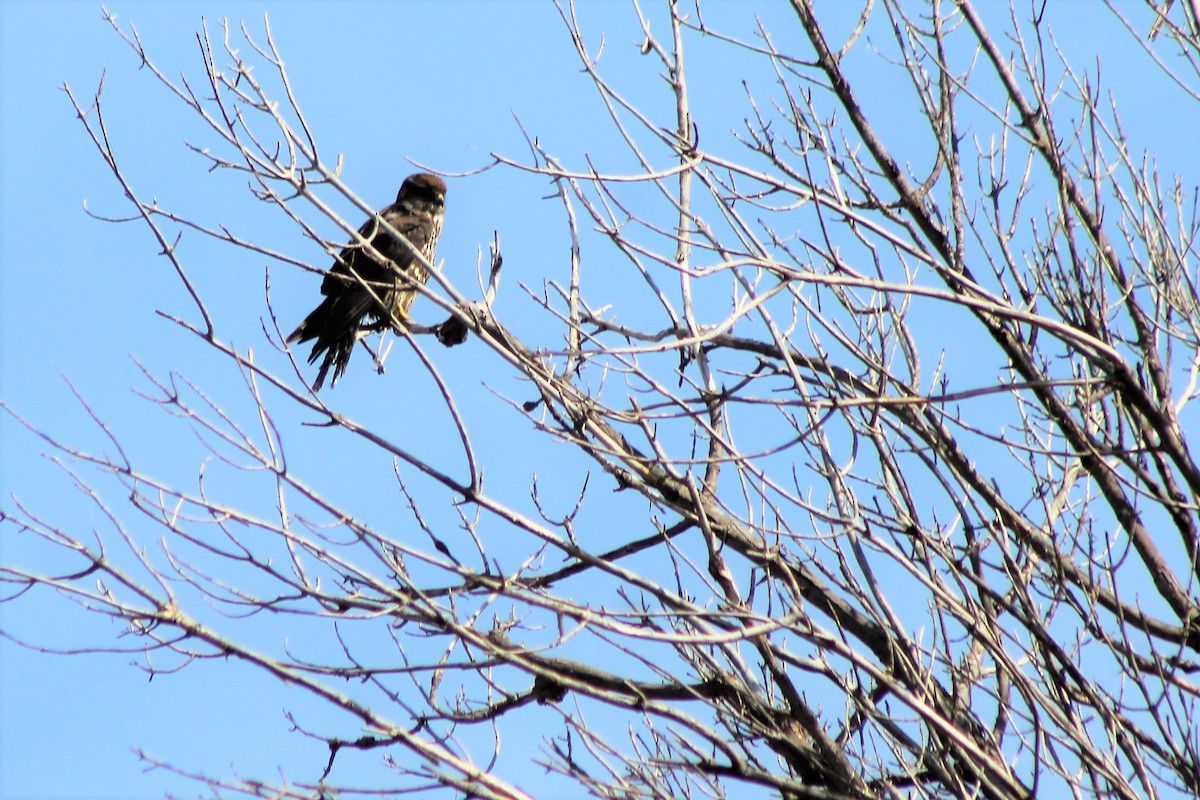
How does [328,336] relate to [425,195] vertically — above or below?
below

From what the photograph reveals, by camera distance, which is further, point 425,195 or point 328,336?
point 425,195

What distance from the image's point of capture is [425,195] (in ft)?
26.5

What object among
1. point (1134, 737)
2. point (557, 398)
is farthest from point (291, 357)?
point (1134, 737)

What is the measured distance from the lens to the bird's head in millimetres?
8023

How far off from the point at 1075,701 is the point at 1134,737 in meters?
0.18

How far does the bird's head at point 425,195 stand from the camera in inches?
316

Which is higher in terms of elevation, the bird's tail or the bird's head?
the bird's head

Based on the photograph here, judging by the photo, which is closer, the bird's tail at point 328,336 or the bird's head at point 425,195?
the bird's tail at point 328,336

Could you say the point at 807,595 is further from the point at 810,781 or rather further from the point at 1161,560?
the point at 1161,560

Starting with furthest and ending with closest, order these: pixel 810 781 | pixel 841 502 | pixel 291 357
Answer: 1. pixel 810 781
2. pixel 841 502
3. pixel 291 357

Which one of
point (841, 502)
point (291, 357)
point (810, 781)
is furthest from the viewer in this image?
point (810, 781)

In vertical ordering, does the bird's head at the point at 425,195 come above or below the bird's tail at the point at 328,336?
above

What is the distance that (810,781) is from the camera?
436 centimetres

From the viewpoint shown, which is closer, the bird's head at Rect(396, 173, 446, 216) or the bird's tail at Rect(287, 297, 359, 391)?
the bird's tail at Rect(287, 297, 359, 391)
